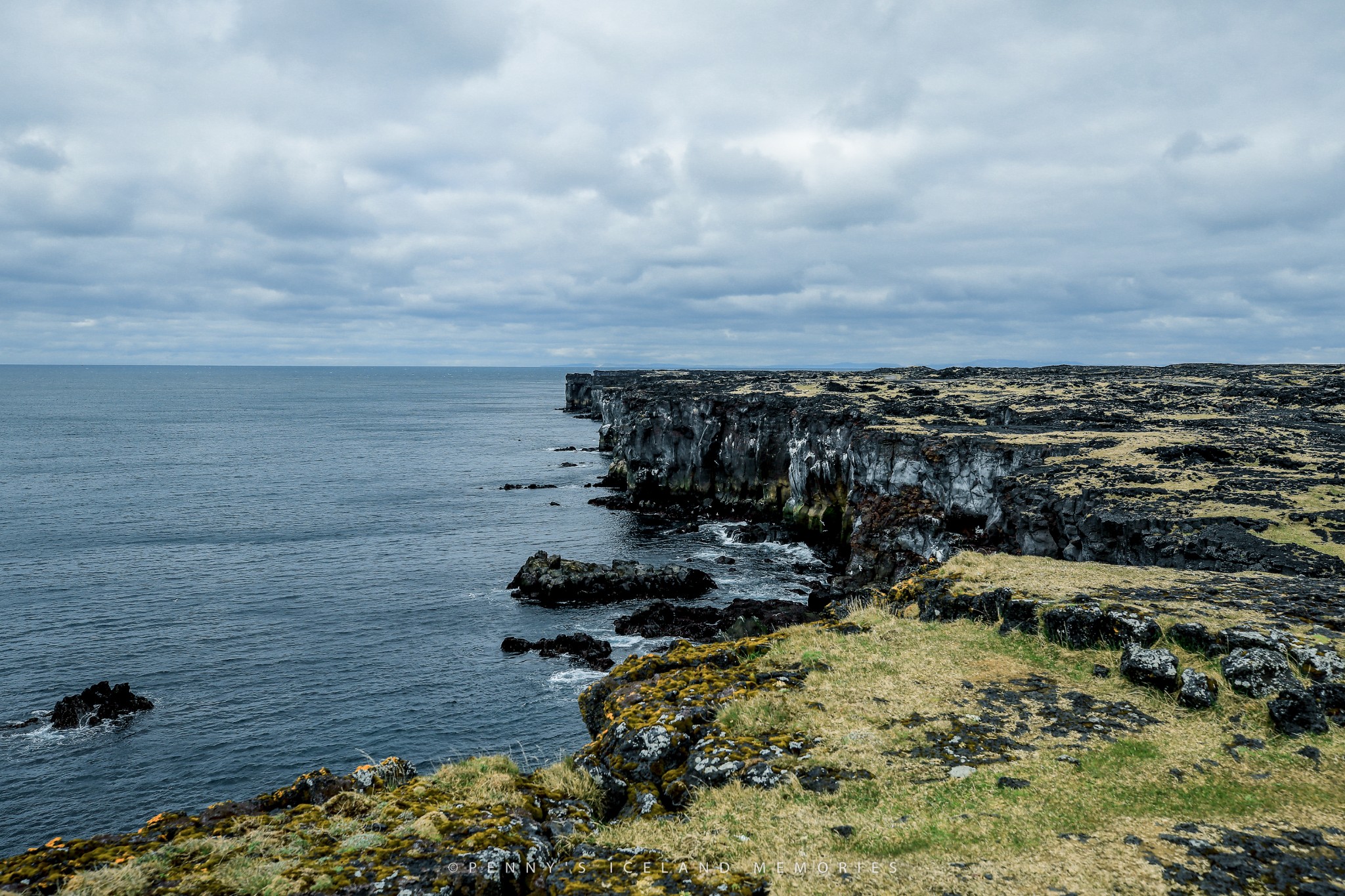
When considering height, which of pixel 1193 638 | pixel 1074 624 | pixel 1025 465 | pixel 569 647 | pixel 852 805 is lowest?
pixel 569 647

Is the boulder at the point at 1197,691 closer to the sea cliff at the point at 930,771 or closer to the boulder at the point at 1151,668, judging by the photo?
the sea cliff at the point at 930,771

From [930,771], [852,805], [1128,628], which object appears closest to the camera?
[852,805]

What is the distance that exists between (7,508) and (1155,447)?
114142mm

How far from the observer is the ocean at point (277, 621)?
110 feet

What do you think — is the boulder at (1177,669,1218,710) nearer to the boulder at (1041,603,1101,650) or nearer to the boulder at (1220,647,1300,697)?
the boulder at (1220,647,1300,697)

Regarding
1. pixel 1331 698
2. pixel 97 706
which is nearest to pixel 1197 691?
pixel 1331 698

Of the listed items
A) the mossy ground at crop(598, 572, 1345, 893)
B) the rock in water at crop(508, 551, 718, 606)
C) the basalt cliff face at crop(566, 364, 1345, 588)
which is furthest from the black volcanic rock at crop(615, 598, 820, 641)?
the mossy ground at crop(598, 572, 1345, 893)

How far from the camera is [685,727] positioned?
15.1 m

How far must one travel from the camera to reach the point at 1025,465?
1548 inches

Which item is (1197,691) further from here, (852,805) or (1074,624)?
(852,805)

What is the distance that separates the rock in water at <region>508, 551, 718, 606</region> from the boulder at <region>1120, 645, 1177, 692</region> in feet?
138

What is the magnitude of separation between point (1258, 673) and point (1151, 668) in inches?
71.5

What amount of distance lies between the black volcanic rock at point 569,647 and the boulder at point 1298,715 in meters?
35.7

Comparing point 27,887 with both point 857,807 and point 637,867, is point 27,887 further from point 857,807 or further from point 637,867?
point 857,807
